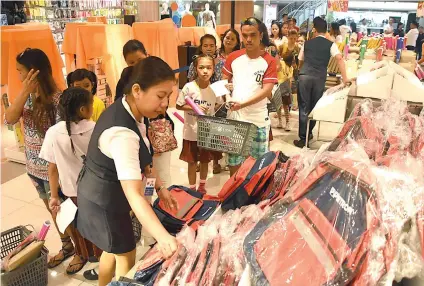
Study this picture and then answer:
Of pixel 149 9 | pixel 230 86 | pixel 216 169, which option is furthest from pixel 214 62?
pixel 149 9

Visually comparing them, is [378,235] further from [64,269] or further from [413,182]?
[64,269]

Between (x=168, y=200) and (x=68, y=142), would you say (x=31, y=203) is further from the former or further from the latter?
(x=168, y=200)

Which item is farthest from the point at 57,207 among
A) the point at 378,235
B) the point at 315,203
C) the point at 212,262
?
the point at 378,235

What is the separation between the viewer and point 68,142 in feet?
7.65

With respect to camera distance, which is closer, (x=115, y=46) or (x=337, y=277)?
(x=337, y=277)

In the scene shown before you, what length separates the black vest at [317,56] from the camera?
187 inches

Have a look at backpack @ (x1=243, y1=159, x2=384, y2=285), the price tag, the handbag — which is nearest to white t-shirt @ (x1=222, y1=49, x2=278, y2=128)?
the handbag

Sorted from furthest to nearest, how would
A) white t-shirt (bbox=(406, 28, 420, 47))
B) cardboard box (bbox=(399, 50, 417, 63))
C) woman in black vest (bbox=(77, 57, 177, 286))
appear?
white t-shirt (bbox=(406, 28, 420, 47)) < cardboard box (bbox=(399, 50, 417, 63)) < woman in black vest (bbox=(77, 57, 177, 286))

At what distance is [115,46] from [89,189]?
12.6ft

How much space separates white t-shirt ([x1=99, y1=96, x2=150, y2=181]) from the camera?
58.6 inches

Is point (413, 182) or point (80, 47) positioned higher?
point (80, 47)

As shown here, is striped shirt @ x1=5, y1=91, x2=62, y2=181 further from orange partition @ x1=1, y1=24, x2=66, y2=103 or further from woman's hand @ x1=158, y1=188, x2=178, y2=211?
orange partition @ x1=1, y1=24, x2=66, y2=103

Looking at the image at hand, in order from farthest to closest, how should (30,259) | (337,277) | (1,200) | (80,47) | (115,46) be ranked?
(115,46)
(80,47)
(1,200)
(30,259)
(337,277)

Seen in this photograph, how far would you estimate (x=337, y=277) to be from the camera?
1.12 metres
